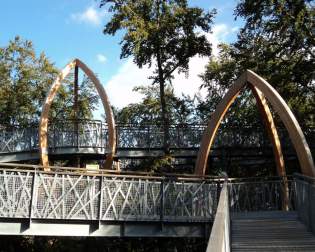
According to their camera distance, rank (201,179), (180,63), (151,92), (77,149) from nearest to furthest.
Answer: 1. (201,179)
2. (77,149)
3. (180,63)
4. (151,92)

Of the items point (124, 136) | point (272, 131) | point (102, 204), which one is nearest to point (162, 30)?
point (124, 136)

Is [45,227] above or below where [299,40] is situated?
below

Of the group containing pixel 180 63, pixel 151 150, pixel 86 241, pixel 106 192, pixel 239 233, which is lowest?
pixel 86 241

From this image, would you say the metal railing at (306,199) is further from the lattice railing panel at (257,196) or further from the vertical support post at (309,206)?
the lattice railing panel at (257,196)

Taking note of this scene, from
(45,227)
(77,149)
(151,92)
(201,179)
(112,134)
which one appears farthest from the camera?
(151,92)

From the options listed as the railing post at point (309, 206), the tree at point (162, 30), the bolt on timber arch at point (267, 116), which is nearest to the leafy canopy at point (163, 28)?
the tree at point (162, 30)

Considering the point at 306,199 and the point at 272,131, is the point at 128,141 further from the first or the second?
the point at 306,199

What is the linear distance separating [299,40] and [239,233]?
14.3 meters

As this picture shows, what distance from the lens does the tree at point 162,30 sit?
22891mm

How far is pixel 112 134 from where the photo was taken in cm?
1908

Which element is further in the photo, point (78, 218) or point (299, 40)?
point (299, 40)

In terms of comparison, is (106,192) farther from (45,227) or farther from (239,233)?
(239,233)

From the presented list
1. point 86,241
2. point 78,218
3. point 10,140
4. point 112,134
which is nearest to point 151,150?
point 112,134

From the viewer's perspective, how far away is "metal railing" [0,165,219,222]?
12312 millimetres
